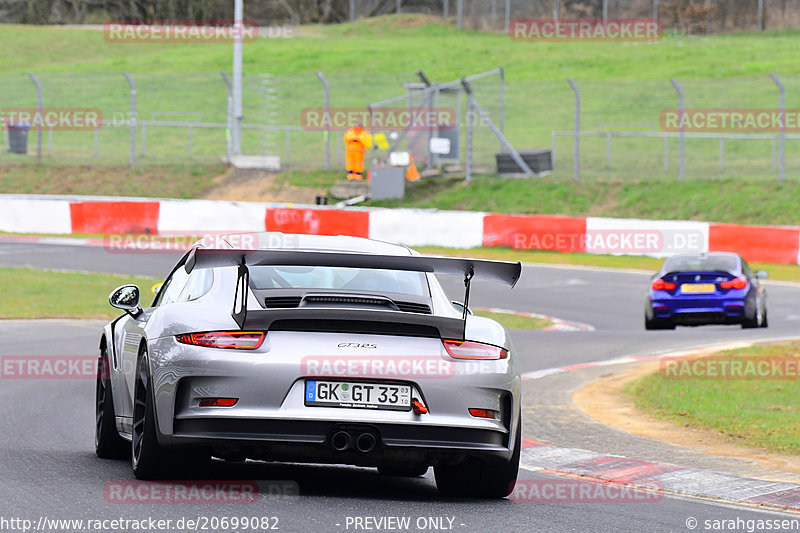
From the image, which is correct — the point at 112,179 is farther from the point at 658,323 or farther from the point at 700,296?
the point at 700,296

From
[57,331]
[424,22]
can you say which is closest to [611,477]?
[57,331]

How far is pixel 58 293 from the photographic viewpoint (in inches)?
851

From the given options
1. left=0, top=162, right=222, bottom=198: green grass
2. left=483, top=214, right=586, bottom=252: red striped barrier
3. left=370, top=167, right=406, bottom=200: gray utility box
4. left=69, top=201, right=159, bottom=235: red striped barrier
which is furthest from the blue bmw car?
left=0, top=162, right=222, bottom=198: green grass

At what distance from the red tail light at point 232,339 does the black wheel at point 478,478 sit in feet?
4.34

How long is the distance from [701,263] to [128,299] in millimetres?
13327

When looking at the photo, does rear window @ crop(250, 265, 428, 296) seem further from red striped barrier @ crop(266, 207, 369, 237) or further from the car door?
red striped barrier @ crop(266, 207, 369, 237)

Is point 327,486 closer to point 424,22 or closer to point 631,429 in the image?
point 631,429

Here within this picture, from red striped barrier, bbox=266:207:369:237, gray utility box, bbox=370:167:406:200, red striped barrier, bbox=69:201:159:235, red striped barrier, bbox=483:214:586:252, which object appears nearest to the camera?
red striped barrier, bbox=483:214:586:252

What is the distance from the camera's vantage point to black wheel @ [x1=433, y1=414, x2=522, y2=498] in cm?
731

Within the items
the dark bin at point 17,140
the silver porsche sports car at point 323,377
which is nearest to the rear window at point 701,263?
the silver porsche sports car at point 323,377

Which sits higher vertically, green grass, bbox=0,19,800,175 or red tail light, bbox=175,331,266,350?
green grass, bbox=0,19,800,175

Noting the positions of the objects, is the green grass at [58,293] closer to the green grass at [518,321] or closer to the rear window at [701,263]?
the green grass at [518,321]

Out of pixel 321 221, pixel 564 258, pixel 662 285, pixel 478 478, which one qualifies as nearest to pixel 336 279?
pixel 478 478

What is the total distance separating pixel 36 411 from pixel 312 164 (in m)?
29.5
